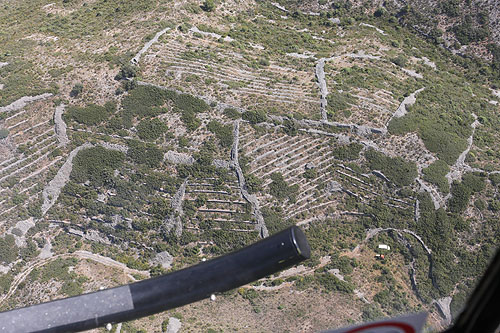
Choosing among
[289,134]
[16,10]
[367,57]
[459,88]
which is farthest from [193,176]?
[16,10]

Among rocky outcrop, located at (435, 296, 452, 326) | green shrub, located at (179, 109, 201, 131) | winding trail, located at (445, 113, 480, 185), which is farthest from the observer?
green shrub, located at (179, 109, 201, 131)

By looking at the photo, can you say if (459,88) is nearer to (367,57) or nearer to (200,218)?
(367,57)

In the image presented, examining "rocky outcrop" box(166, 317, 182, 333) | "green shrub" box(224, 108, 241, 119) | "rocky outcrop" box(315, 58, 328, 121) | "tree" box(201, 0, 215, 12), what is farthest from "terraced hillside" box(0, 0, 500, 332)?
"tree" box(201, 0, 215, 12)

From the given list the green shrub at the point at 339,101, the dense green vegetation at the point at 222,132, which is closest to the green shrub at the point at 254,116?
the dense green vegetation at the point at 222,132

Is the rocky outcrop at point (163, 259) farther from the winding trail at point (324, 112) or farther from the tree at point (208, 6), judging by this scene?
the tree at point (208, 6)

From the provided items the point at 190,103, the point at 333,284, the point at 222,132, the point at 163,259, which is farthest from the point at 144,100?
the point at 333,284

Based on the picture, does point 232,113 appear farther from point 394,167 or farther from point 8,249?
point 8,249

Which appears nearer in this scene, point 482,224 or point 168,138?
point 482,224

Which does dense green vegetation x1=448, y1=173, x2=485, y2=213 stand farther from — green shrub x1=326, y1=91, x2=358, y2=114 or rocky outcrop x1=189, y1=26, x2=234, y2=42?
rocky outcrop x1=189, y1=26, x2=234, y2=42
